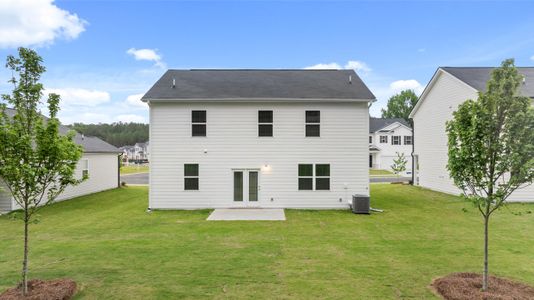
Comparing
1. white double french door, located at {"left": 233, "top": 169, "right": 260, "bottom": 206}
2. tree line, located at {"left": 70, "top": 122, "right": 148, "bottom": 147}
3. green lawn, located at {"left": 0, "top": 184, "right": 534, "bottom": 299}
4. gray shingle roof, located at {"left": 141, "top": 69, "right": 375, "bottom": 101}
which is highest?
tree line, located at {"left": 70, "top": 122, "right": 148, "bottom": 147}

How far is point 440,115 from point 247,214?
1591 cm

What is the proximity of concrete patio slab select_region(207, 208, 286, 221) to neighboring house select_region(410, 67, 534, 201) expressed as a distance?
11994 mm

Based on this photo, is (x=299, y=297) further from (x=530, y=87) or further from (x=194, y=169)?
(x=530, y=87)

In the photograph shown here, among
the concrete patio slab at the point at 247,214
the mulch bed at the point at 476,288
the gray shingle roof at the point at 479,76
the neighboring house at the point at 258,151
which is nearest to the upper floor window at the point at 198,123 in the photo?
the neighboring house at the point at 258,151

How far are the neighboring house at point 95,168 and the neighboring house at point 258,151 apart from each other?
346 inches

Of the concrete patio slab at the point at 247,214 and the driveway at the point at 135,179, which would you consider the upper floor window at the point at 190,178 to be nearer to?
the concrete patio slab at the point at 247,214

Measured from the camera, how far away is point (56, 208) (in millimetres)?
14477

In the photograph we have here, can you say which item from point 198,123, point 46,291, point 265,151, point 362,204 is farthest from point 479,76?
point 46,291

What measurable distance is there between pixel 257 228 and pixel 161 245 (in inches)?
135

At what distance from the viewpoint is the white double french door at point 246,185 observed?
45.6 ft

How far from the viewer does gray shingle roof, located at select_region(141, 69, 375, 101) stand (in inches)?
547

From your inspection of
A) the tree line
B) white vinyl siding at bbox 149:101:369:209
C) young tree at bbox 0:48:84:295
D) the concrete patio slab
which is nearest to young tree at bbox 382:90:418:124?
white vinyl siding at bbox 149:101:369:209

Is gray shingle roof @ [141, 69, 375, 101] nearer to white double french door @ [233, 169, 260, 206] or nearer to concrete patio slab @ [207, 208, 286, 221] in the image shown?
white double french door @ [233, 169, 260, 206]

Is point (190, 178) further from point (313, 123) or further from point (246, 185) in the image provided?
point (313, 123)
